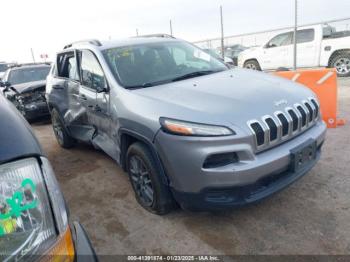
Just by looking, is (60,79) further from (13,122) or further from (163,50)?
(13,122)

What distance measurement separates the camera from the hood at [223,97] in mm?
2352

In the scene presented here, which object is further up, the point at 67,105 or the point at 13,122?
the point at 13,122

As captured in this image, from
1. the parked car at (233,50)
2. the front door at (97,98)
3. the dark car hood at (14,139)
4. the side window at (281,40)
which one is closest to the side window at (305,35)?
the side window at (281,40)

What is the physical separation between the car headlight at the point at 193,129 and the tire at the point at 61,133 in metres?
3.06

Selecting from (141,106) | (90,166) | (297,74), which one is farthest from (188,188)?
(297,74)

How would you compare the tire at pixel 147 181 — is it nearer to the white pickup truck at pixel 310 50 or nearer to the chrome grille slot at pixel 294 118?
the chrome grille slot at pixel 294 118

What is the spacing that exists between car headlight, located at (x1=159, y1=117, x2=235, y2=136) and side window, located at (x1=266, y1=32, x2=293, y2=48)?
997cm

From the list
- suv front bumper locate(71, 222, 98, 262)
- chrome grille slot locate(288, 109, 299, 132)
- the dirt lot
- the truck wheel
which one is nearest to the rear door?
the truck wheel

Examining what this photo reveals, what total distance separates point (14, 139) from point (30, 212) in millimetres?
271

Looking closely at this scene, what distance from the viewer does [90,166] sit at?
4.40 meters

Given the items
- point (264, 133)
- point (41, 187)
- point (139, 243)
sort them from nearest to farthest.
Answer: point (41, 187) → point (264, 133) → point (139, 243)

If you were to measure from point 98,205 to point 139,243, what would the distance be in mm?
903

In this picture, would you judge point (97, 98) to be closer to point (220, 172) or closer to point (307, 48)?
point (220, 172)

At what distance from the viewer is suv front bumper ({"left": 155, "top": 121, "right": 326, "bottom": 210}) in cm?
223
